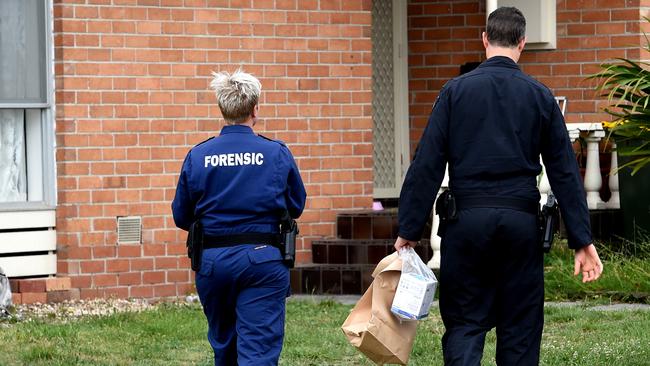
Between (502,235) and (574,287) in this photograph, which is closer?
(502,235)

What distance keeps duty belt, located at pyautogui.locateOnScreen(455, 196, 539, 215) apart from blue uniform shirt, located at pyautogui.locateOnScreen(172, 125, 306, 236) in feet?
2.72

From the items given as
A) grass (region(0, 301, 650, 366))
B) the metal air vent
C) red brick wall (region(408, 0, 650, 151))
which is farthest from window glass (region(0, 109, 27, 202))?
red brick wall (region(408, 0, 650, 151))

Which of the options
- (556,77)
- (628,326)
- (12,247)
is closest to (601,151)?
(556,77)

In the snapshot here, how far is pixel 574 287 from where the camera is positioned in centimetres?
1030

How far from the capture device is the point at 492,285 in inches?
232

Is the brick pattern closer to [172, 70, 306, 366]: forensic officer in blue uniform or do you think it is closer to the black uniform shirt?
[172, 70, 306, 366]: forensic officer in blue uniform

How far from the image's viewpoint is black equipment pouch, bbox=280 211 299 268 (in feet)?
19.8

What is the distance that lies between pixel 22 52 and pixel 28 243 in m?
1.54

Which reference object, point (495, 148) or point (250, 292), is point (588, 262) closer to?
point (495, 148)

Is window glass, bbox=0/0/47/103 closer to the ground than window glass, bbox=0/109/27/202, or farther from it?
farther from it

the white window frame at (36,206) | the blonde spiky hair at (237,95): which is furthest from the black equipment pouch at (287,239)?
the white window frame at (36,206)

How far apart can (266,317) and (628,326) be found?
139 inches

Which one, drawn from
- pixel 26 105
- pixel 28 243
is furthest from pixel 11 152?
pixel 28 243

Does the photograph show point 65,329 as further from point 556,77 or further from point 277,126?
point 556,77
